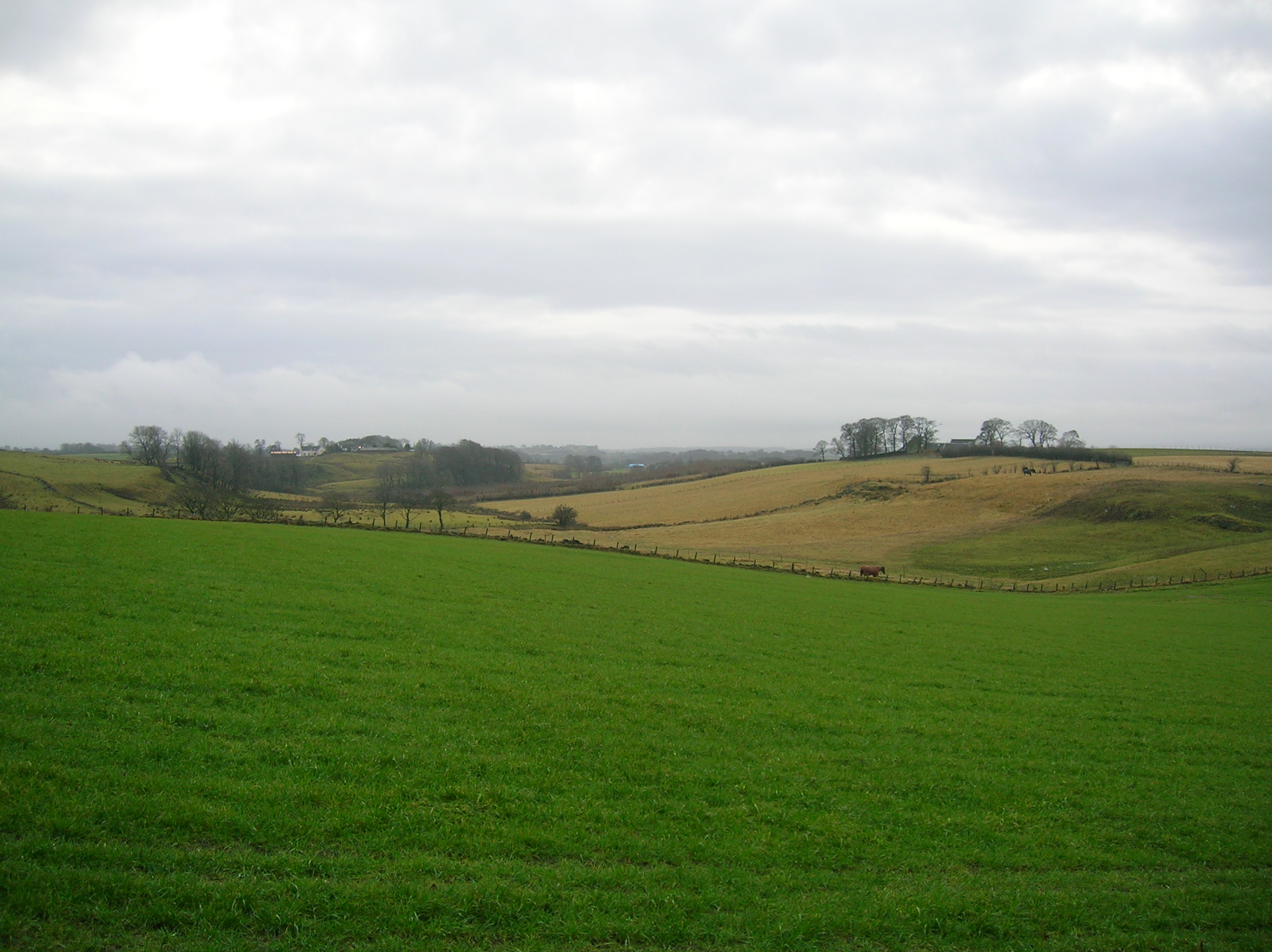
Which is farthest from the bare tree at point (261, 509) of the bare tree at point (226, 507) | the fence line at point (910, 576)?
the fence line at point (910, 576)

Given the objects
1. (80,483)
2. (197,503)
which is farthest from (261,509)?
(80,483)

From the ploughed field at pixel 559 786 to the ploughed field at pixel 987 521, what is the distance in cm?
4478

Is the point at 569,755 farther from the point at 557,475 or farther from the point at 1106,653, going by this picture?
the point at 557,475

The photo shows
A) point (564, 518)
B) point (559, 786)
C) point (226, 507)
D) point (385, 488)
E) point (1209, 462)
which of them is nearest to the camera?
point (559, 786)

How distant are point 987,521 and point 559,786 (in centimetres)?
8262

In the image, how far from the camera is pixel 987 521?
7956 cm

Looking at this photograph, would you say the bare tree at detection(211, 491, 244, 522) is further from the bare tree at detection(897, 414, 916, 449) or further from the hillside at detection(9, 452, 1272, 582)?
the bare tree at detection(897, 414, 916, 449)

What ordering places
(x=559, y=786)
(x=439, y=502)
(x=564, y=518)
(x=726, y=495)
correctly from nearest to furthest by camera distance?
(x=559, y=786), (x=439, y=502), (x=564, y=518), (x=726, y=495)

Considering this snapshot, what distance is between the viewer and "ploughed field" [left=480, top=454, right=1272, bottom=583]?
61.2 meters

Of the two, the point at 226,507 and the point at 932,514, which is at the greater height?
the point at 226,507

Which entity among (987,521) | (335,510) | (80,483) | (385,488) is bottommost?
(987,521)

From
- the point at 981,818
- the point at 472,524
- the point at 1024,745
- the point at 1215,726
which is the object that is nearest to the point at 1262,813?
the point at 1024,745

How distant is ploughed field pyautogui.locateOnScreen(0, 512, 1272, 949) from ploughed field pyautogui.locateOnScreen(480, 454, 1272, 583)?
44.8m

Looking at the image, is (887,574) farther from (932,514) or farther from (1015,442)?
(1015,442)
